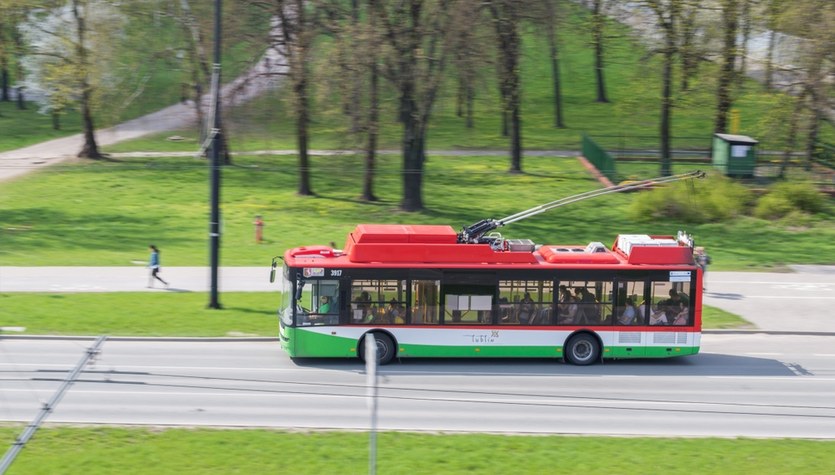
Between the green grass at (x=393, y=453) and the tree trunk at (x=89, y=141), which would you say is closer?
the green grass at (x=393, y=453)

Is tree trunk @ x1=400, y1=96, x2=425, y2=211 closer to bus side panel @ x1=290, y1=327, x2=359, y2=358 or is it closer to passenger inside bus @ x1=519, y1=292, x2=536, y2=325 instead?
passenger inside bus @ x1=519, y1=292, x2=536, y2=325

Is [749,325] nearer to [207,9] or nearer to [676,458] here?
[676,458]

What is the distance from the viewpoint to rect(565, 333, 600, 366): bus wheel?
21250mm

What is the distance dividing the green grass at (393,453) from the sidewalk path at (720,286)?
11.0 metres

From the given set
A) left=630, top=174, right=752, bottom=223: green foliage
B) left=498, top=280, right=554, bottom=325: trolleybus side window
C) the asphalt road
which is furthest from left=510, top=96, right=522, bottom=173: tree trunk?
left=498, top=280, right=554, bottom=325: trolleybus side window

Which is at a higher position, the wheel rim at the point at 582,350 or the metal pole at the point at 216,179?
the metal pole at the point at 216,179

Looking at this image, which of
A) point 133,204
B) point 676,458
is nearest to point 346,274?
point 676,458

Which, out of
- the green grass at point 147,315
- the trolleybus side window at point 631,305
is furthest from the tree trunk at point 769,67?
the trolleybus side window at point 631,305

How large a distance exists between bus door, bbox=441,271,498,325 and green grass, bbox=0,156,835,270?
12859 millimetres

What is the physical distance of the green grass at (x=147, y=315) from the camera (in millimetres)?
23234

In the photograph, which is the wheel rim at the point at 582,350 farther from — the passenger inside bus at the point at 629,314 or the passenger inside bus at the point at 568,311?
the passenger inside bus at the point at 629,314

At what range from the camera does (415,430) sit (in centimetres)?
1614

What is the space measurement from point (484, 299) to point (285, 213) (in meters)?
20.3

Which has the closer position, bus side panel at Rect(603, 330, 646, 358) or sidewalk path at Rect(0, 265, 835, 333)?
bus side panel at Rect(603, 330, 646, 358)
